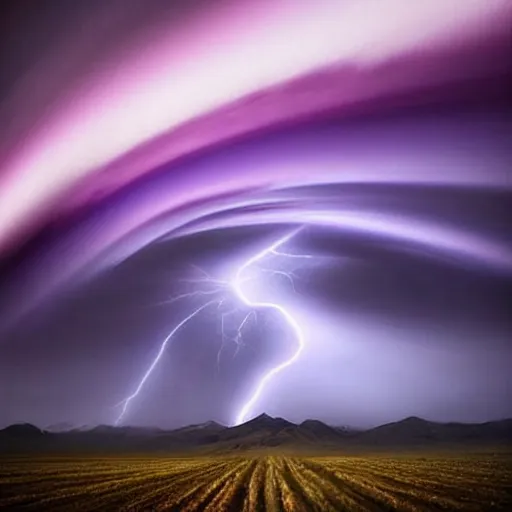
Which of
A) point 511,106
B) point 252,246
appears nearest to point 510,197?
point 511,106

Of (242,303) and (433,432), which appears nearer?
(242,303)

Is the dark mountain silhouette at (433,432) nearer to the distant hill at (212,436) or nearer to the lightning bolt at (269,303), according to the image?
the distant hill at (212,436)

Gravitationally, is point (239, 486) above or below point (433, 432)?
below

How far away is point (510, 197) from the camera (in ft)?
32.4

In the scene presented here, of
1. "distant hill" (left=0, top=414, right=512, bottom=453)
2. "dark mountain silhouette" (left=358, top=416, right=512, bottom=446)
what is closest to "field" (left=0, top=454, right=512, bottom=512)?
"distant hill" (left=0, top=414, right=512, bottom=453)

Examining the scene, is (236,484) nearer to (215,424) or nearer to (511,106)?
(215,424)

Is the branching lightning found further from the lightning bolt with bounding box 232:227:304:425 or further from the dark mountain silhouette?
the dark mountain silhouette

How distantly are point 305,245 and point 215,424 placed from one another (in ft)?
14.3

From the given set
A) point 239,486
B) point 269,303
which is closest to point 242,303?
point 269,303

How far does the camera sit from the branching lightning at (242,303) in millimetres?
10062

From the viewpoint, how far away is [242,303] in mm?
10680

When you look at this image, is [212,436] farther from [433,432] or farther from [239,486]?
[433,432]

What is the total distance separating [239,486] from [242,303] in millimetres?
3957

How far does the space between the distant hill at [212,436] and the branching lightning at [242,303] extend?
2.88ft
